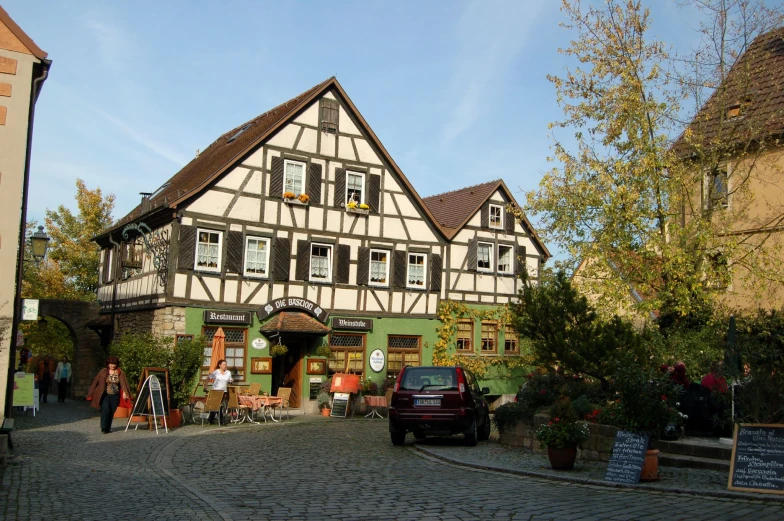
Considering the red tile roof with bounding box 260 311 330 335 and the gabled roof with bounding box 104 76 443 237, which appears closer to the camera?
the red tile roof with bounding box 260 311 330 335

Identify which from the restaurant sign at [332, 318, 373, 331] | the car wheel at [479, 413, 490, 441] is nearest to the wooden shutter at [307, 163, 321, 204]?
the restaurant sign at [332, 318, 373, 331]

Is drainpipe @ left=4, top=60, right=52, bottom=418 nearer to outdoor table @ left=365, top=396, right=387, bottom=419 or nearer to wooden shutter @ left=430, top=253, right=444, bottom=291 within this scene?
outdoor table @ left=365, top=396, right=387, bottom=419

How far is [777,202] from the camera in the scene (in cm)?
2255

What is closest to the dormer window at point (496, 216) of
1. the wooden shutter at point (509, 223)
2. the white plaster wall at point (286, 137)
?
the wooden shutter at point (509, 223)

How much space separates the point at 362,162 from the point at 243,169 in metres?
4.57

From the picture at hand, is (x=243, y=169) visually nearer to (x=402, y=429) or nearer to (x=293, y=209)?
(x=293, y=209)

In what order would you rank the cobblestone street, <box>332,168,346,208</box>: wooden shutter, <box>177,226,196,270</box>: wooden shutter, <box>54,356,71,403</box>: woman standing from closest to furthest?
the cobblestone street
<box>177,226,196,270</box>: wooden shutter
<box>332,168,346,208</box>: wooden shutter
<box>54,356,71,403</box>: woman standing

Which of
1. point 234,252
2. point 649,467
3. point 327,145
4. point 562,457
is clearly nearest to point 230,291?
point 234,252

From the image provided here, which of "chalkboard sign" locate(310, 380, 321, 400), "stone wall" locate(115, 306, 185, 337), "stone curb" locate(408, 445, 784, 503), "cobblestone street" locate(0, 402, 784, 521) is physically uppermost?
"stone wall" locate(115, 306, 185, 337)

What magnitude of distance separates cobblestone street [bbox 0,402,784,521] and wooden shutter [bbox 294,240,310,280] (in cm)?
1035

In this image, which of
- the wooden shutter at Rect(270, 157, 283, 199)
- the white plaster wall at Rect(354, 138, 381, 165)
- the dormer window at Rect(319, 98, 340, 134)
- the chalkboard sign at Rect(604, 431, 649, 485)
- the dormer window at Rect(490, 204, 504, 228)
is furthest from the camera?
the dormer window at Rect(490, 204, 504, 228)

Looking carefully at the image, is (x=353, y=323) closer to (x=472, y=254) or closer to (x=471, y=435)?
(x=472, y=254)

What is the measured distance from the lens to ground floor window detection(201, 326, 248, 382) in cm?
2425

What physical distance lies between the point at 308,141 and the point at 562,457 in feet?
56.7
